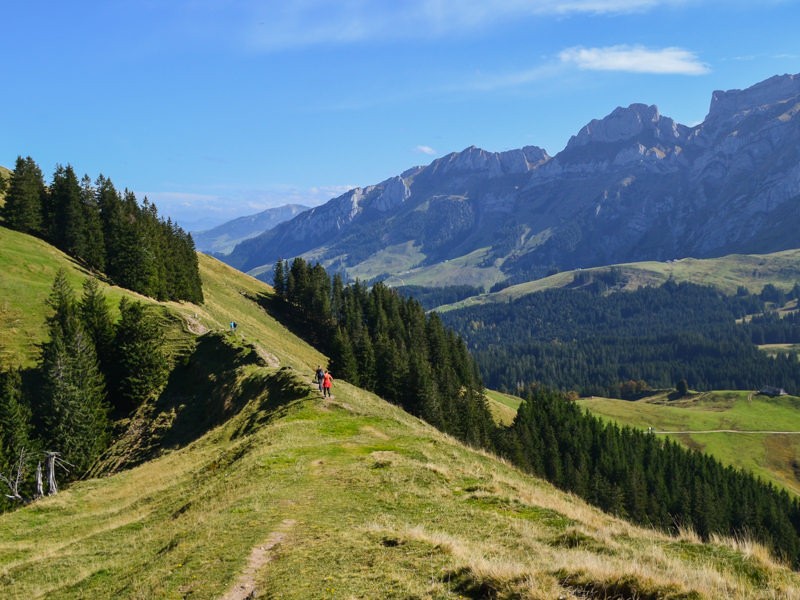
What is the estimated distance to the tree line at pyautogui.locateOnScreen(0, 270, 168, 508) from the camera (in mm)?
56812

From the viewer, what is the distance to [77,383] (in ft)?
202

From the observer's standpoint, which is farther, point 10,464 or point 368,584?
point 10,464

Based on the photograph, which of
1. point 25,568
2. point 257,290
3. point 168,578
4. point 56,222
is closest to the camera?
point 168,578

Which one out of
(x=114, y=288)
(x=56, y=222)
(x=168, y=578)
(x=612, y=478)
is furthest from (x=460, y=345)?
(x=168, y=578)

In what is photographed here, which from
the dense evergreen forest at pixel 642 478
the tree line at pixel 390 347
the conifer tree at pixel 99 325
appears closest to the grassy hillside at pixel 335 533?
the conifer tree at pixel 99 325

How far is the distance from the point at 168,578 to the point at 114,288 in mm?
90708

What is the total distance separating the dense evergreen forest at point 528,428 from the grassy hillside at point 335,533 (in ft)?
148

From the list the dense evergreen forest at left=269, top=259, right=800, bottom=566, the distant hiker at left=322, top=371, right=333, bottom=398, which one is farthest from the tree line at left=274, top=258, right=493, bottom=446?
the distant hiker at left=322, top=371, right=333, bottom=398

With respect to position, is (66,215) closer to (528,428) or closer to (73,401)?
(73,401)

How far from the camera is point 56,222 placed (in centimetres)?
10694

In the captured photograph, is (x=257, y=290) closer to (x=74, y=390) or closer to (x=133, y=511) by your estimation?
(x=74, y=390)

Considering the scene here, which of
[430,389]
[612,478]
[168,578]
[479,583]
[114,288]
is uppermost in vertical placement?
[114,288]

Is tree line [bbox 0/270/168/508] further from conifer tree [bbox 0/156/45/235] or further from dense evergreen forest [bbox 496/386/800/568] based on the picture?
dense evergreen forest [bbox 496/386/800/568]

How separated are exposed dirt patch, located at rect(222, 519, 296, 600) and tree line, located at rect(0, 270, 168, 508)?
4376cm
